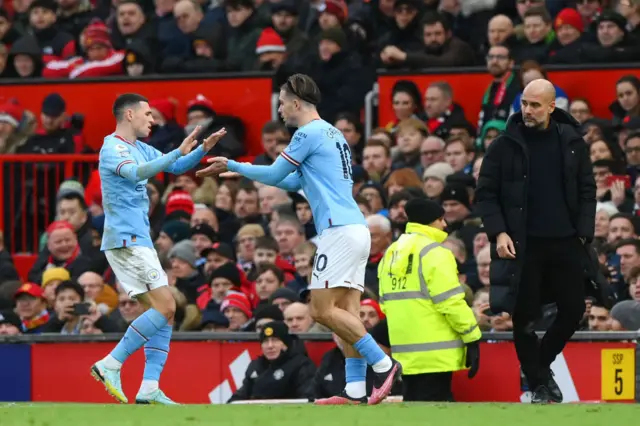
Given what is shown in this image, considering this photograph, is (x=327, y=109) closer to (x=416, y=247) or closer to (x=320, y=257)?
Result: (x=416, y=247)

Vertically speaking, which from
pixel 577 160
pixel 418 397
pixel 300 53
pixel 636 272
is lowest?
pixel 418 397

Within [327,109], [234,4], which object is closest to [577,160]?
[327,109]

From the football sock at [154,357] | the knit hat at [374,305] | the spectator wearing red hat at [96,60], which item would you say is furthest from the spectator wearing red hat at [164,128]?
the football sock at [154,357]

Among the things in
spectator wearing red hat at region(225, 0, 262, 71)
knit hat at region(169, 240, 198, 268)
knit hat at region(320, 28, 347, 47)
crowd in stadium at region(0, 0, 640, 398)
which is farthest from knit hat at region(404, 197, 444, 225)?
spectator wearing red hat at region(225, 0, 262, 71)

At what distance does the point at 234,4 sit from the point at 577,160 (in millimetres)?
9660

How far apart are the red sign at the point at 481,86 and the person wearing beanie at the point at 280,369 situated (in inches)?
218

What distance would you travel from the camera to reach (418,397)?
42.9ft

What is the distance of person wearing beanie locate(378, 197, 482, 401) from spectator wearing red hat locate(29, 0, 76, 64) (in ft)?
34.4

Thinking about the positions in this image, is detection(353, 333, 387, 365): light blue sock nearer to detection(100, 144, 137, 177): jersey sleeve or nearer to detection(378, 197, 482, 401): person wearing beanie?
detection(378, 197, 482, 401): person wearing beanie

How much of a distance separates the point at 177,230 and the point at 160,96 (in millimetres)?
3346

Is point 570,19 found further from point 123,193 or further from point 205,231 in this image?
point 123,193

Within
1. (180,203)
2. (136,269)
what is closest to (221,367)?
(136,269)

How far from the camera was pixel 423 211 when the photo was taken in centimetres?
1315

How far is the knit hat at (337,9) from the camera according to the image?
20391 millimetres
